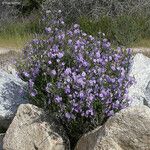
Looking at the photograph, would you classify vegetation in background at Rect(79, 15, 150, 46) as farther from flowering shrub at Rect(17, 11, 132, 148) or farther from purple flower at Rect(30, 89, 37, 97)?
purple flower at Rect(30, 89, 37, 97)

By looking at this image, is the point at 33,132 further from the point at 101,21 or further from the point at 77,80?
the point at 101,21

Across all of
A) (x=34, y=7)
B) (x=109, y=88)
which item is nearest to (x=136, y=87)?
(x=109, y=88)

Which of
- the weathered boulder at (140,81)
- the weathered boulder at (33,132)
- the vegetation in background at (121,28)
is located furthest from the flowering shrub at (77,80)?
→ the vegetation in background at (121,28)

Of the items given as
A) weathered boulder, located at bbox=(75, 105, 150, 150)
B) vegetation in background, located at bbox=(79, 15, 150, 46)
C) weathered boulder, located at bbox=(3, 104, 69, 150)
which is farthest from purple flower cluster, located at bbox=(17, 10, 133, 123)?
vegetation in background, located at bbox=(79, 15, 150, 46)

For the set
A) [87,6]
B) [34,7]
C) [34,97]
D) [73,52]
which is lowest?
[34,7]

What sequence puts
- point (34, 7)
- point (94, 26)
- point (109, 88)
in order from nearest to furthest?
point (109, 88), point (94, 26), point (34, 7)

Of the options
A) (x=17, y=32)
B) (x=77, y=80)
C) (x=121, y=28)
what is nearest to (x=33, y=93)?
(x=77, y=80)

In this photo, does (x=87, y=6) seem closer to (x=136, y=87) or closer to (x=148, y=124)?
(x=136, y=87)
